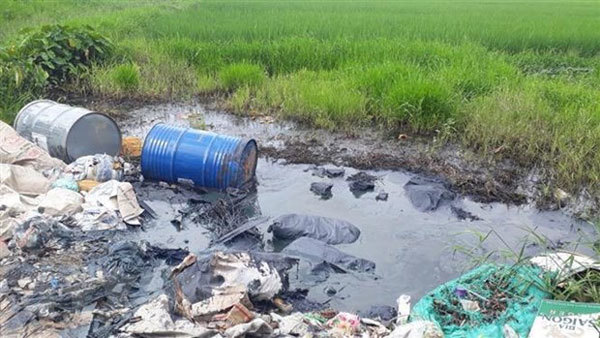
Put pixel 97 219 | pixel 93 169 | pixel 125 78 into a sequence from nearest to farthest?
pixel 97 219 < pixel 93 169 < pixel 125 78

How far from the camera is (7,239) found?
353 cm

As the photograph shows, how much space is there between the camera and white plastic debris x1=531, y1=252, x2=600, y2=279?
9.12 ft

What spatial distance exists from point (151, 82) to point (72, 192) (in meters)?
3.89

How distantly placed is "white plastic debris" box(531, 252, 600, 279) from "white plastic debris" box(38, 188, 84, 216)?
3121 mm

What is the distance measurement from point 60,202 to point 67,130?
956 mm

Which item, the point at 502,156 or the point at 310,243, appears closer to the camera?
the point at 310,243

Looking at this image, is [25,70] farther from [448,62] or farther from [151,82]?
[448,62]

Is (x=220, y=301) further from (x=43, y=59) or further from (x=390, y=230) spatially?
(x=43, y=59)

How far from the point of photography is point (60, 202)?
3879 millimetres

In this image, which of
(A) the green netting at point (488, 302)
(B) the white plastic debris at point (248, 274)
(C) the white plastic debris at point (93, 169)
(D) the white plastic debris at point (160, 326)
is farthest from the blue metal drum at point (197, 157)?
(A) the green netting at point (488, 302)

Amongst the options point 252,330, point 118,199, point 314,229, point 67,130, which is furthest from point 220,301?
point 67,130

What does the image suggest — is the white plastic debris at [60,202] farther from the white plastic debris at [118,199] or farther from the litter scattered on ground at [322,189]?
the litter scattered on ground at [322,189]

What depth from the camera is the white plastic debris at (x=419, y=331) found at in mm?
2441

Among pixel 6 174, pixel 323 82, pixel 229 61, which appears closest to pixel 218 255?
pixel 6 174
